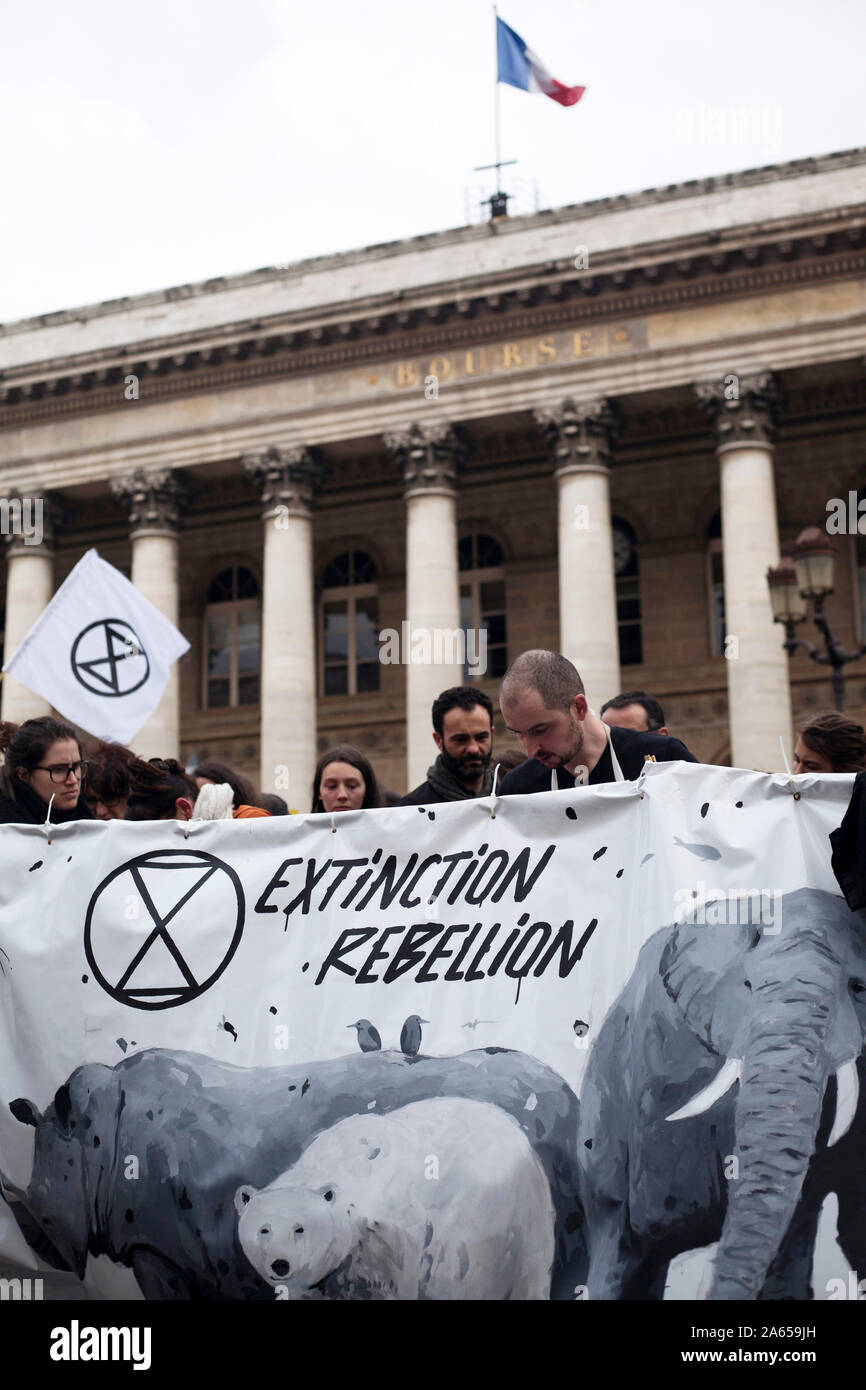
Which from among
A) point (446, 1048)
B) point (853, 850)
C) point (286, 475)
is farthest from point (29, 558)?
point (853, 850)

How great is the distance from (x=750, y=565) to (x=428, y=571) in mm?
4865

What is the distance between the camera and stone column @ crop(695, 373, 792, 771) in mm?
19938

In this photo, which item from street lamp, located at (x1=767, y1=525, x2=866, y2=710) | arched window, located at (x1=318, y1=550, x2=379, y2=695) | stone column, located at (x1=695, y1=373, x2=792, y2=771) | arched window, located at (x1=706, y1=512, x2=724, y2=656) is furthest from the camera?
arched window, located at (x1=318, y1=550, x2=379, y2=695)

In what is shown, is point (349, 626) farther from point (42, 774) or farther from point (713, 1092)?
point (713, 1092)

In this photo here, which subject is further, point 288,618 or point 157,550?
point 157,550

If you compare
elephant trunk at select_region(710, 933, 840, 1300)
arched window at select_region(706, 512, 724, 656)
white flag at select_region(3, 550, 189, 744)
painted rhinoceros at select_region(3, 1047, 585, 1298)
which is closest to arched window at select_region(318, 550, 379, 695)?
arched window at select_region(706, 512, 724, 656)

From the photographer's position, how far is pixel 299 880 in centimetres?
458

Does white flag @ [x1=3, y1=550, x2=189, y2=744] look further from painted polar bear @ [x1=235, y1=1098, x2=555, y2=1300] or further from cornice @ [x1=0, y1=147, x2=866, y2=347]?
cornice @ [x1=0, y1=147, x2=866, y2=347]

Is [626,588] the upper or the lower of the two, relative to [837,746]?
upper

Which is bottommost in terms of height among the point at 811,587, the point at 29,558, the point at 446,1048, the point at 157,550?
the point at 446,1048

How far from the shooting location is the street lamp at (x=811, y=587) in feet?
43.9

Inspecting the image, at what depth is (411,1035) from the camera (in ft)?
14.0

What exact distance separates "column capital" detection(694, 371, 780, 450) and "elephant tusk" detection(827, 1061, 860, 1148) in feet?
58.8
